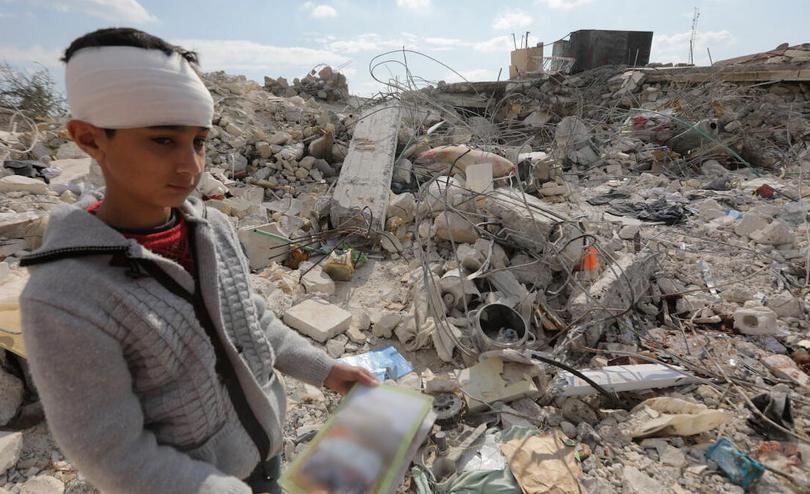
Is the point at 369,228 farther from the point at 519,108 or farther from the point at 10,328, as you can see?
the point at 519,108

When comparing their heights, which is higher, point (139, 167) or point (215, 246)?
point (139, 167)

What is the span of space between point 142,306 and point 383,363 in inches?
86.4

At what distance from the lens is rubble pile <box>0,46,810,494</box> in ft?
7.00

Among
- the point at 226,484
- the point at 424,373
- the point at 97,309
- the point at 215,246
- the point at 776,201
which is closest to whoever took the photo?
the point at 97,309

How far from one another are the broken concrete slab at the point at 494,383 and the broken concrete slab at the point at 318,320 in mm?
1053

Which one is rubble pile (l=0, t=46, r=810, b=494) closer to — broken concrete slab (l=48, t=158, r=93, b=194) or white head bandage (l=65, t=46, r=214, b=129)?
broken concrete slab (l=48, t=158, r=93, b=194)

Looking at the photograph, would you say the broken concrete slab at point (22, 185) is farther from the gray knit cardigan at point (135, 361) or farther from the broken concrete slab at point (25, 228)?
the gray knit cardigan at point (135, 361)

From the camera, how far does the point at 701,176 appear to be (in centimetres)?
734

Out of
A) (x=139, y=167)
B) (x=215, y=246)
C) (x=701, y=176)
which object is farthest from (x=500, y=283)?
(x=701, y=176)

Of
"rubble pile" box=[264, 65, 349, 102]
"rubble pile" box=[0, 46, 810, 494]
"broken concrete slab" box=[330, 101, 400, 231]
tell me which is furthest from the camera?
"rubble pile" box=[264, 65, 349, 102]

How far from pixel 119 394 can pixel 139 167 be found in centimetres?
46

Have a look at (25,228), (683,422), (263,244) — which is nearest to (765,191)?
(683,422)

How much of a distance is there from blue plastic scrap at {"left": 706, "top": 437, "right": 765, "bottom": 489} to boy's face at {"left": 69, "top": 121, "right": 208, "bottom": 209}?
261 centimetres

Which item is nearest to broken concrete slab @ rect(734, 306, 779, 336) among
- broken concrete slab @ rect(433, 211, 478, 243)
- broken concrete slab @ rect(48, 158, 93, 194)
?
broken concrete slab @ rect(433, 211, 478, 243)
